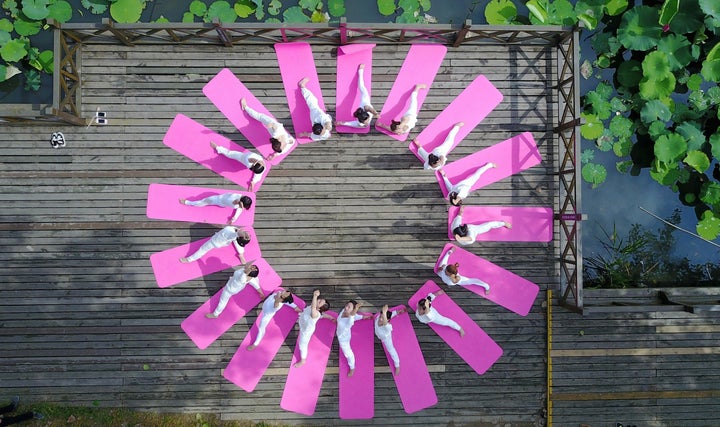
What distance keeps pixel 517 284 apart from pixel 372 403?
3.28 m

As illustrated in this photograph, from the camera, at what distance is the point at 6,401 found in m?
7.16

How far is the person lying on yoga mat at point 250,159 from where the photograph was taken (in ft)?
21.4

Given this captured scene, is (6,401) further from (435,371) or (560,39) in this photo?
(560,39)

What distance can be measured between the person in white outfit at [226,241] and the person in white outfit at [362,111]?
2.46m

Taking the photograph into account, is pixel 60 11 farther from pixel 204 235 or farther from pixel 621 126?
pixel 621 126

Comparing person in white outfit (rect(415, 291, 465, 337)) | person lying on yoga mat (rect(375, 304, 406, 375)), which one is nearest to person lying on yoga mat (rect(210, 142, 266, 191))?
person lying on yoga mat (rect(375, 304, 406, 375))

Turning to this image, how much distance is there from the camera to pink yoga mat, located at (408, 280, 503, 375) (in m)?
7.21

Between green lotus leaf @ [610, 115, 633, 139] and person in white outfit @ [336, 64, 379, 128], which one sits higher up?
person in white outfit @ [336, 64, 379, 128]

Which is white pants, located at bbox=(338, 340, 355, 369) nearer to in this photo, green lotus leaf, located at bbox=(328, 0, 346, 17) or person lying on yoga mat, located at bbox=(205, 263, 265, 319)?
person lying on yoga mat, located at bbox=(205, 263, 265, 319)

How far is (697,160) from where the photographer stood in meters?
7.28

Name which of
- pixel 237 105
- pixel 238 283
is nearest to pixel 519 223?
pixel 238 283

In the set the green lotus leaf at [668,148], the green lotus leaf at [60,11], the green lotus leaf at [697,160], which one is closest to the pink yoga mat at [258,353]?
the green lotus leaf at [60,11]

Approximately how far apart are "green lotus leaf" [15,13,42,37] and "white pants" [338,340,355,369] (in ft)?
25.1

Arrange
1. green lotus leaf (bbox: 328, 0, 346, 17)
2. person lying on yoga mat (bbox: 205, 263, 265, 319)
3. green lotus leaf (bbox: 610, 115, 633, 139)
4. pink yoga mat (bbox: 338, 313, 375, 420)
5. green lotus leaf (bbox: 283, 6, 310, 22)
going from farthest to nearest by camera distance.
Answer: green lotus leaf (bbox: 610, 115, 633, 139) → green lotus leaf (bbox: 328, 0, 346, 17) → green lotus leaf (bbox: 283, 6, 310, 22) → pink yoga mat (bbox: 338, 313, 375, 420) → person lying on yoga mat (bbox: 205, 263, 265, 319)
